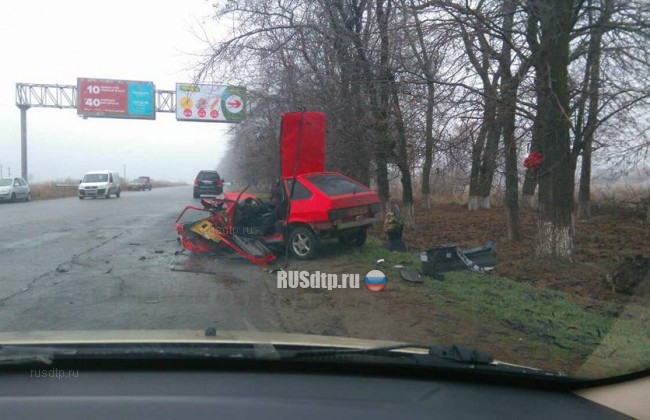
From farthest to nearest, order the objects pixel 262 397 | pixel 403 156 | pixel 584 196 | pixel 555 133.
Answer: pixel 584 196, pixel 403 156, pixel 555 133, pixel 262 397

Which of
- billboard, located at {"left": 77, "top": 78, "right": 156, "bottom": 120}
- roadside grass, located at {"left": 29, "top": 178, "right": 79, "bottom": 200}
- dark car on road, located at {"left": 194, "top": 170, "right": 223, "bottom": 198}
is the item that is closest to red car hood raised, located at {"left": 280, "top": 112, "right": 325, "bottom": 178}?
dark car on road, located at {"left": 194, "top": 170, "right": 223, "bottom": 198}

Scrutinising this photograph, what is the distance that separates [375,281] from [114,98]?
102 ft

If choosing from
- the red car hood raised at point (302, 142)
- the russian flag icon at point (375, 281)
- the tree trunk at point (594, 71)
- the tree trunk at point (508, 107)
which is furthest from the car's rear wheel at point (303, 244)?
the tree trunk at point (594, 71)

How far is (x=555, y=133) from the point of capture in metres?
9.61

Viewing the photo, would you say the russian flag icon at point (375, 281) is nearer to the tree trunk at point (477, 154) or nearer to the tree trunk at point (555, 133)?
the tree trunk at point (555, 133)

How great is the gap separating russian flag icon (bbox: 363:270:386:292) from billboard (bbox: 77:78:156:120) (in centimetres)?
3021

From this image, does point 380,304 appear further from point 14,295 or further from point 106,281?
point 14,295

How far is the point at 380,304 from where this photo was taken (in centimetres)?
771

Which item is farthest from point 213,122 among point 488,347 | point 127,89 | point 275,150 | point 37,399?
point 37,399

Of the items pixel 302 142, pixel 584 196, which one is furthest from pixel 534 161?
pixel 584 196

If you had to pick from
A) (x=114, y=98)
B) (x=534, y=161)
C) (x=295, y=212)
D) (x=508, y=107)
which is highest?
(x=114, y=98)

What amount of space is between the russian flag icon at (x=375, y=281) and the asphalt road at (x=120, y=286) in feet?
5.25

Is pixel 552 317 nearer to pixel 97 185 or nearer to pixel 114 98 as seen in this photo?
pixel 114 98

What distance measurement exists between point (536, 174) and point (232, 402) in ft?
28.3
